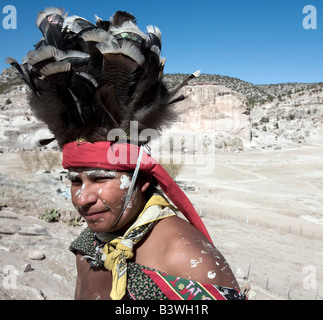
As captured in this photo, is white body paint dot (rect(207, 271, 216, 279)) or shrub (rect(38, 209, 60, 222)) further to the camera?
shrub (rect(38, 209, 60, 222))

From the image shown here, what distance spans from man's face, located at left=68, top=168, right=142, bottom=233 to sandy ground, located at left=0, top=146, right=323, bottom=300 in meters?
2.16

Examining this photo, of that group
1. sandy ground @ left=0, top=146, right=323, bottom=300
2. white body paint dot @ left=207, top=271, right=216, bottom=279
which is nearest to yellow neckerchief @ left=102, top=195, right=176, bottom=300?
white body paint dot @ left=207, top=271, right=216, bottom=279

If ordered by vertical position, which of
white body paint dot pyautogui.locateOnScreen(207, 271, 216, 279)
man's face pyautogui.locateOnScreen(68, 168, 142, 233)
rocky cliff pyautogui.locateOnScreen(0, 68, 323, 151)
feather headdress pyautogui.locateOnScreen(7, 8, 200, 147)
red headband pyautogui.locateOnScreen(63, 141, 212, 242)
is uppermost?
rocky cliff pyautogui.locateOnScreen(0, 68, 323, 151)

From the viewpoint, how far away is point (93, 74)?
151cm

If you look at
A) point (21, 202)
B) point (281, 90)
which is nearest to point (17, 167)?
point (21, 202)

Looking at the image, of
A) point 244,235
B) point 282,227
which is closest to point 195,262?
point 244,235

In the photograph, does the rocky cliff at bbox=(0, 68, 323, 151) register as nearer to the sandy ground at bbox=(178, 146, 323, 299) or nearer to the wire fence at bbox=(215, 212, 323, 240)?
the sandy ground at bbox=(178, 146, 323, 299)

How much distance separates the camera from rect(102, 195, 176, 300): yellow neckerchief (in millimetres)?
1361

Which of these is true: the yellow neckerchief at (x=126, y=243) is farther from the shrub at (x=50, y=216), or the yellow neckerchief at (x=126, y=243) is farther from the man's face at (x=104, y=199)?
the shrub at (x=50, y=216)
